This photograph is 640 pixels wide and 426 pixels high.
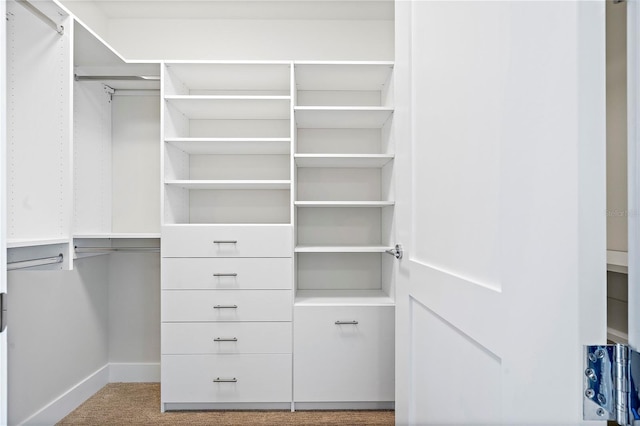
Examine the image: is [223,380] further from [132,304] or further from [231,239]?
[132,304]

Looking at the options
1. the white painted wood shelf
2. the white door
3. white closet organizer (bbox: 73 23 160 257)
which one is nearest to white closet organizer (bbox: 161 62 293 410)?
the white painted wood shelf

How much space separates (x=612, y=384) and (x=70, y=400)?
2.69 metres

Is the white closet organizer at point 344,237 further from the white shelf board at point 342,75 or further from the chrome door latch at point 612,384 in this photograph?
the chrome door latch at point 612,384

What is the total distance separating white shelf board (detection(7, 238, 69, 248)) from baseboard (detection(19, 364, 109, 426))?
0.87 metres

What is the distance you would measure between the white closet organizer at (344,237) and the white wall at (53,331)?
1.25m

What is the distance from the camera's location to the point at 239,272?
7.85ft

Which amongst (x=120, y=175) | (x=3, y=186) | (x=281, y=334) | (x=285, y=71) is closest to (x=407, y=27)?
(x=3, y=186)

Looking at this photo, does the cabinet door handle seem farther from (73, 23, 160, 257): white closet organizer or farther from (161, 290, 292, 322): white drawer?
(73, 23, 160, 257): white closet organizer

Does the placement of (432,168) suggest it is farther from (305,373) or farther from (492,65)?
(305,373)

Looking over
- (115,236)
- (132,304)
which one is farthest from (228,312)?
(132,304)

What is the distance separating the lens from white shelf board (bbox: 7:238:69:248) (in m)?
1.59

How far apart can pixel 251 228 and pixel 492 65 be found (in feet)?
5.96

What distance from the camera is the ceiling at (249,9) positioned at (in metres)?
2.68

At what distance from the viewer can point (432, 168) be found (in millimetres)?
1058
